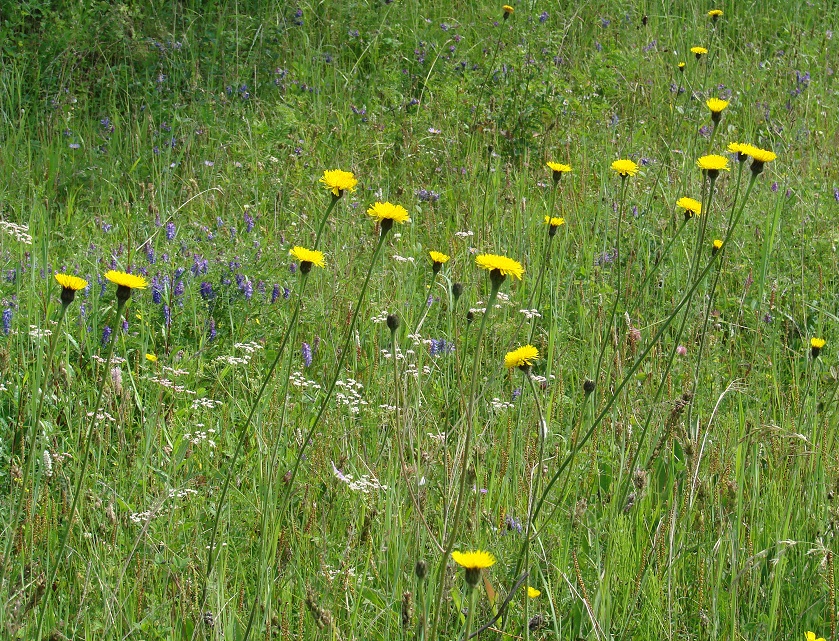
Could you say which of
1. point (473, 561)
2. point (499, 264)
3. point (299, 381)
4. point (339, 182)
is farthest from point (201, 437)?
point (473, 561)

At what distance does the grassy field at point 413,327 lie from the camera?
160cm

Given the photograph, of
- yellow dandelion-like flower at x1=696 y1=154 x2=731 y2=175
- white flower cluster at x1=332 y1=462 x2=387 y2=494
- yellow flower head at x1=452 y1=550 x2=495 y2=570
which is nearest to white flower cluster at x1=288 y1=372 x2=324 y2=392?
white flower cluster at x1=332 y1=462 x2=387 y2=494

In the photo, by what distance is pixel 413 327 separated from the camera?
2660 millimetres

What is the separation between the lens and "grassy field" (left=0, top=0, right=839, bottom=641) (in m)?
1.60

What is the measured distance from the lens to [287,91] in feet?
14.3

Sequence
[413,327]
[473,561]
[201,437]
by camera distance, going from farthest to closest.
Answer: [413,327] → [201,437] → [473,561]

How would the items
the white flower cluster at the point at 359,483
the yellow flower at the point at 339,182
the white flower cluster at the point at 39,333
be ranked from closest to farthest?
the yellow flower at the point at 339,182 → the white flower cluster at the point at 359,483 → the white flower cluster at the point at 39,333

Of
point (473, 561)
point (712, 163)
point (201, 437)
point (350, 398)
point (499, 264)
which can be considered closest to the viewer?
point (473, 561)

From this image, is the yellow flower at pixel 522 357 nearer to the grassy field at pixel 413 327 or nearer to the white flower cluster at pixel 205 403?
the grassy field at pixel 413 327

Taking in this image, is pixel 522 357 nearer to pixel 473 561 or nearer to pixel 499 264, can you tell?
pixel 499 264

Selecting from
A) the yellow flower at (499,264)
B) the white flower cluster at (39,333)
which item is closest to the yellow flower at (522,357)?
the yellow flower at (499,264)

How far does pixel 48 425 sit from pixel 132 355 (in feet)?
2.21

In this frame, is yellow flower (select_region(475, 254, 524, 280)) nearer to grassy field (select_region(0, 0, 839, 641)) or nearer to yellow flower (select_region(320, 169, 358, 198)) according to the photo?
grassy field (select_region(0, 0, 839, 641))

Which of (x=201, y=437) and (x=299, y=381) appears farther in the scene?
(x=299, y=381)
